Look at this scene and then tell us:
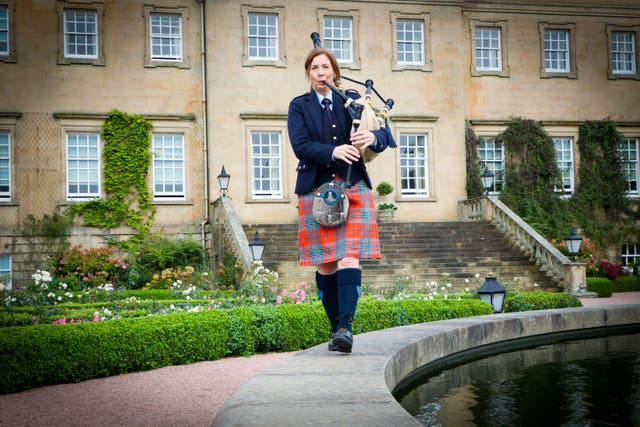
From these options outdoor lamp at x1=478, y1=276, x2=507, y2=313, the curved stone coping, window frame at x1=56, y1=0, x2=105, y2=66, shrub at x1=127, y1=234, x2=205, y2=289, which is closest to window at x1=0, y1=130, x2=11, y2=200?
window frame at x1=56, y1=0, x2=105, y2=66

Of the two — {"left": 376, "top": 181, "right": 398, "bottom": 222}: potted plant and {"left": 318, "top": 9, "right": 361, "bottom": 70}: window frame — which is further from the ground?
{"left": 318, "top": 9, "right": 361, "bottom": 70}: window frame

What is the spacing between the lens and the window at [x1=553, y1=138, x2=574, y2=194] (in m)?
23.2

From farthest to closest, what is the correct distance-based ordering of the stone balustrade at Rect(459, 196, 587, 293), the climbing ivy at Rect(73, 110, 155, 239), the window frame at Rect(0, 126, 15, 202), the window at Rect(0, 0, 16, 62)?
1. the window at Rect(0, 0, 16, 62)
2. the climbing ivy at Rect(73, 110, 155, 239)
3. the window frame at Rect(0, 126, 15, 202)
4. the stone balustrade at Rect(459, 196, 587, 293)

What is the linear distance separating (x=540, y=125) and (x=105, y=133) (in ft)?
41.4

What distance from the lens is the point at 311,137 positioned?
5109 millimetres

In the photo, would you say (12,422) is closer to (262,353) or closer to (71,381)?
(71,381)

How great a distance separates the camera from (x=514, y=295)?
11.1 m

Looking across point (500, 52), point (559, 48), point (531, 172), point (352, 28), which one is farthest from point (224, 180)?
point (559, 48)

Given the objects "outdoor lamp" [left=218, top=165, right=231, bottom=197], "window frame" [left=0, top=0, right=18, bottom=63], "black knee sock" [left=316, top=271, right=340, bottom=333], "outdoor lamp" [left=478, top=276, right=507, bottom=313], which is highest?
"window frame" [left=0, top=0, right=18, bottom=63]

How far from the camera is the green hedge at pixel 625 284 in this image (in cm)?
1860

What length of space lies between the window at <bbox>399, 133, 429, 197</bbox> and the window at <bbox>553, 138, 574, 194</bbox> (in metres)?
4.24

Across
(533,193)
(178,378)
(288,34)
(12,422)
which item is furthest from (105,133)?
(12,422)

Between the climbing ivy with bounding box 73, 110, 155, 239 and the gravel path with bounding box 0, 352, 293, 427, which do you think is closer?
the gravel path with bounding box 0, 352, 293, 427

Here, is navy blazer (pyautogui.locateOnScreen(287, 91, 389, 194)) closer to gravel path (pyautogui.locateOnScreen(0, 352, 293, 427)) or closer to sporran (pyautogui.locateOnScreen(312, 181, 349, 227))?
sporran (pyautogui.locateOnScreen(312, 181, 349, 227))
